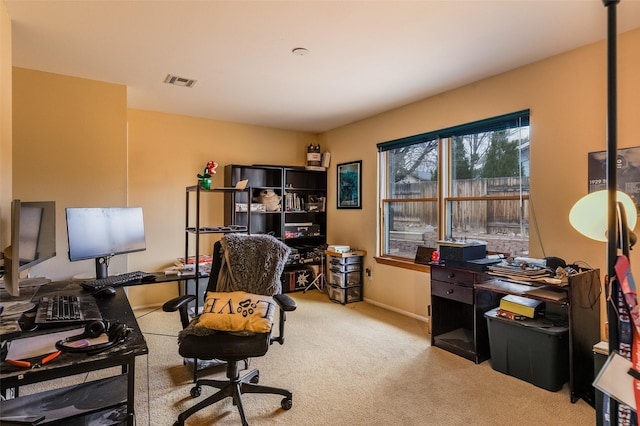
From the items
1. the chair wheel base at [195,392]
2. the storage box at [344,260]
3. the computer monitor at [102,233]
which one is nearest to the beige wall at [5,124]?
the computer monitor at [102,233]

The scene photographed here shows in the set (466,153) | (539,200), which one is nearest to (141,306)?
(466,153)

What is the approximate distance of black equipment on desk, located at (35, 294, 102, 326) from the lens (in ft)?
5.13

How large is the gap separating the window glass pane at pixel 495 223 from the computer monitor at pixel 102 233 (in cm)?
304

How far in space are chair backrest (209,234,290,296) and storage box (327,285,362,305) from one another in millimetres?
2285

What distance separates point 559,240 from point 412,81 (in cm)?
184

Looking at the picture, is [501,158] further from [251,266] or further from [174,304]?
[174,304]

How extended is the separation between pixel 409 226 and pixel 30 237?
3490 millimetres

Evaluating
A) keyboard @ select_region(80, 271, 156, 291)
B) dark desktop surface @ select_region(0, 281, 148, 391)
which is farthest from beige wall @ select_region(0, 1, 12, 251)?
dark desktop surface @ select_region(0, 281, 148, 391)

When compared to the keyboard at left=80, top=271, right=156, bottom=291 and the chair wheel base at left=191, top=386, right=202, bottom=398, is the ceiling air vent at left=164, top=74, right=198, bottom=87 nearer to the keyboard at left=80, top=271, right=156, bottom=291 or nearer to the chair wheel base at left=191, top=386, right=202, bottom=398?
the keyboard at left=80, top=271, right=156, bottom=291

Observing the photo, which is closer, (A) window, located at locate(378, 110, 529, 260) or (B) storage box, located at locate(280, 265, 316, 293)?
(A) window, located at locate(378, 110, 529, 260)

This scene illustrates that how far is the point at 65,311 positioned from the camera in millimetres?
1689

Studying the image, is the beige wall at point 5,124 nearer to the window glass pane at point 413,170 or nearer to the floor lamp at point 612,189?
the floor lamp at point 612,189

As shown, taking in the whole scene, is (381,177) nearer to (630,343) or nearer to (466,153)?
(466,153)

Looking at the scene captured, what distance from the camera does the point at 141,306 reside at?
420cm
